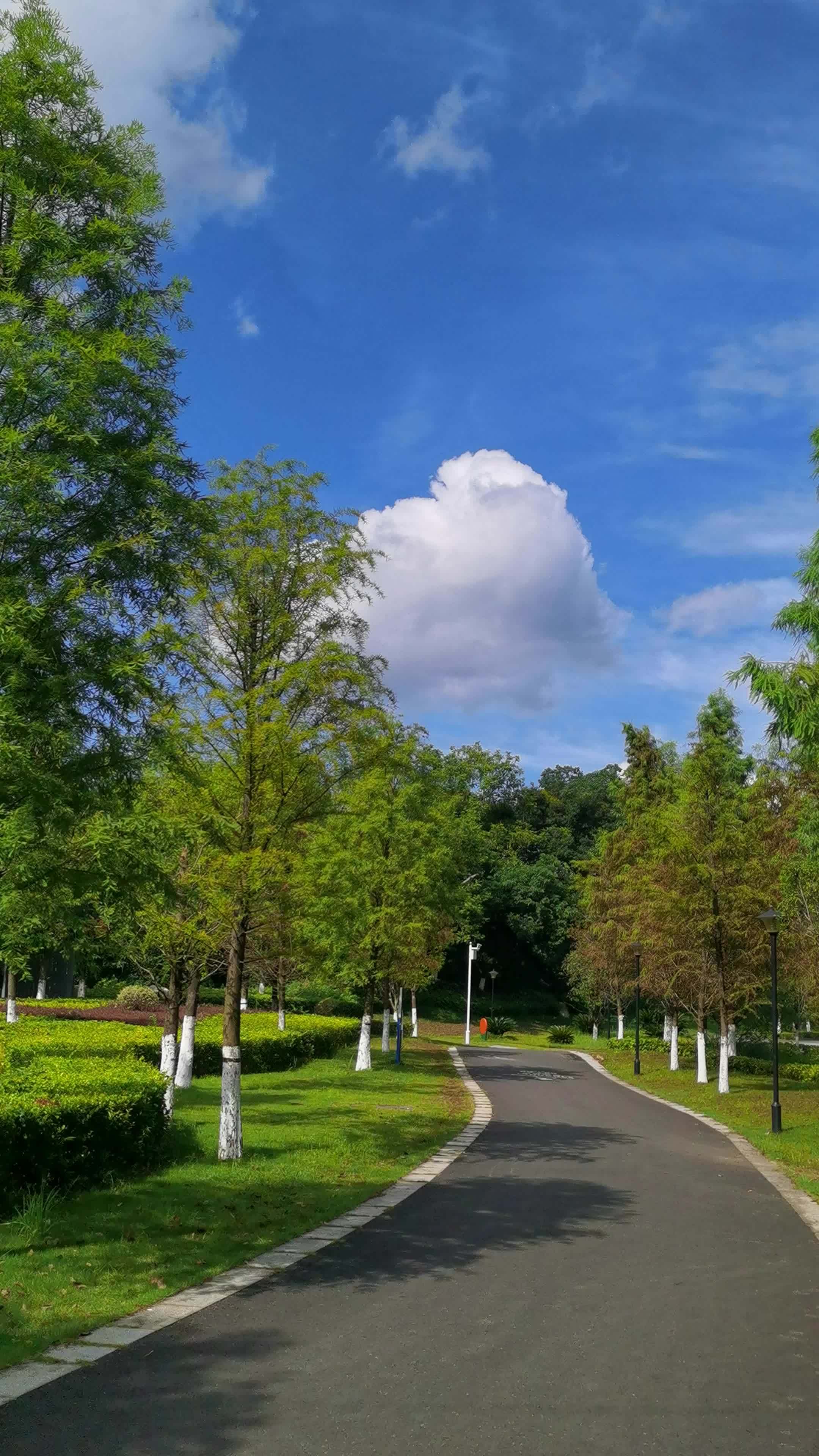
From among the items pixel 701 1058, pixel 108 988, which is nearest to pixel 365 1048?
pixel 701 1058

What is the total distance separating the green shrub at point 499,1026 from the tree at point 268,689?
160 feet

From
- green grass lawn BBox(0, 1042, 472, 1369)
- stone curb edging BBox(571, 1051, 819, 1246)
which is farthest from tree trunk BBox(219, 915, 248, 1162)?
stone curb edging BBox(571, 1051, 819, 1246)

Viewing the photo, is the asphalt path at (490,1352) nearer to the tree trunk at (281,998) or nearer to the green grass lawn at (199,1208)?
the green grass lawn at (199,1208)

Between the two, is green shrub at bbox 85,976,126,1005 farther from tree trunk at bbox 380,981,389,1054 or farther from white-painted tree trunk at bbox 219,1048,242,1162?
white-painted tree trunk at bbox 219,1048,242,1162

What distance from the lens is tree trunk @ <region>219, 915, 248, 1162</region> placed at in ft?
48.2

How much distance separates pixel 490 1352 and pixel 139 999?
40.4 meters

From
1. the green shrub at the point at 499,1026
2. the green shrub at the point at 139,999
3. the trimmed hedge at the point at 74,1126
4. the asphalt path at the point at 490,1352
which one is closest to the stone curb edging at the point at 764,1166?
the asphalt path at the point at 490,1352

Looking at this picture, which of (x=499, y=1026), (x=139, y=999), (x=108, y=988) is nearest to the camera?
(x=139, y=999)

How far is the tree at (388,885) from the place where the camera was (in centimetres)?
2970

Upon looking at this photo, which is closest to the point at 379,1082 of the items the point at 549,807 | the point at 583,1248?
the point at 583,1248

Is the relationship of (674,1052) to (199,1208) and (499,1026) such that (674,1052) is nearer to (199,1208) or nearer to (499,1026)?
(499,1026)

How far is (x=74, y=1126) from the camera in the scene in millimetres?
11406

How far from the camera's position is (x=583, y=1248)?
10.2m

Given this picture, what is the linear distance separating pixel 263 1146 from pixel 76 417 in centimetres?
1119
